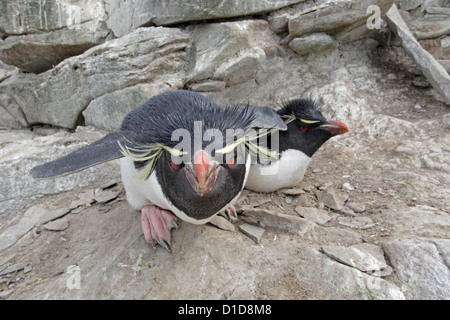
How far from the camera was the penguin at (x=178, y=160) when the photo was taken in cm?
116

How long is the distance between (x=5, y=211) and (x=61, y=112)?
1773mm

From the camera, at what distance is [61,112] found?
3734 millimetres

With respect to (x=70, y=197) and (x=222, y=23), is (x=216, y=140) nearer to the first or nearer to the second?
(x=70, y=197)

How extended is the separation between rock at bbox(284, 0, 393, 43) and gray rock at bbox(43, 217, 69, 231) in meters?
2.72

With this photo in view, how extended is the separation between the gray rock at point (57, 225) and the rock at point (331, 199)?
1756 mm

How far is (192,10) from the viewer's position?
3.07m

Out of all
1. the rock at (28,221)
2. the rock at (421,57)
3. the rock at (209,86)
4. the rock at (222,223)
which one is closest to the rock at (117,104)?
the rock at (209,86)

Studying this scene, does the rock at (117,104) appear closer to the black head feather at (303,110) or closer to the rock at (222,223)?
the black head feather at (303,110)

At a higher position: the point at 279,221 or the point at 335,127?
the point at 335,127

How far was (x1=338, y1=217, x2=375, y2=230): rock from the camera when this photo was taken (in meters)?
1.68

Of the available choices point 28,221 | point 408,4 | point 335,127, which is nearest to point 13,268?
point 28,221

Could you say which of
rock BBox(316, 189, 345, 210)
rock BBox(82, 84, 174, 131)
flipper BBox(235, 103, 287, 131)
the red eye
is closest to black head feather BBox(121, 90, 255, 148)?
the red eye

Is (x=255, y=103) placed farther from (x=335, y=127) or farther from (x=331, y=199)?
(x=331, y=199)

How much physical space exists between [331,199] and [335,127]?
610 mm
